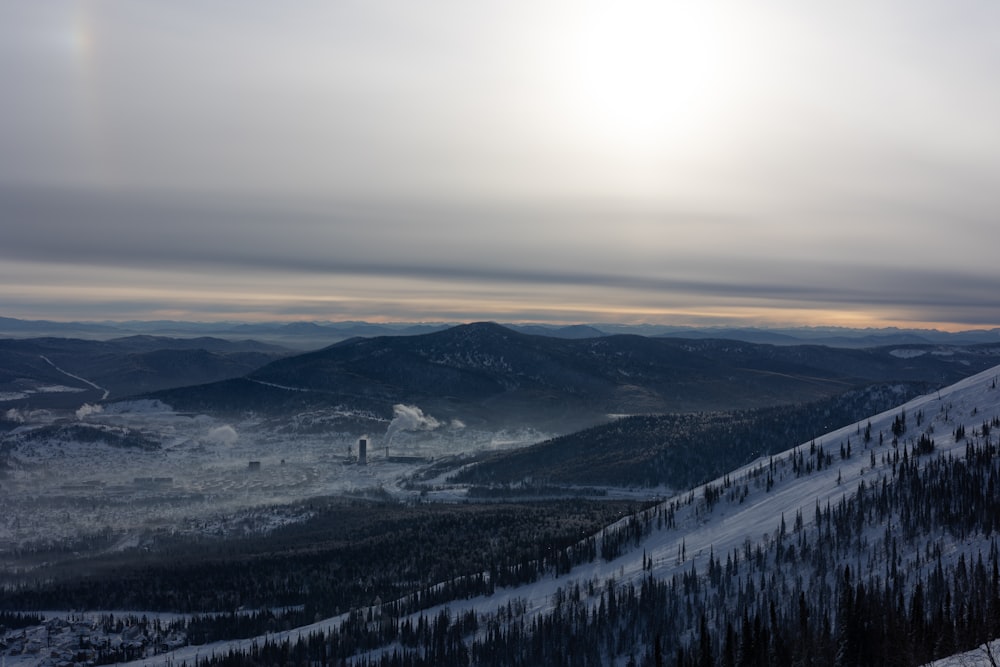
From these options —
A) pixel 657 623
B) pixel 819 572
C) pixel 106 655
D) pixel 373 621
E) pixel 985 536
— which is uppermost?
pixel 985 536

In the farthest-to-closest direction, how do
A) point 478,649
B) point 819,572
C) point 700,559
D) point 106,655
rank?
point 106,655 < point 700,559 < point 478,649 < point 819,572

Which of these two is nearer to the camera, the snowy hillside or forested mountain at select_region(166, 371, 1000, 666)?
forested mountain at select_region(166, 371, 1000, 666)

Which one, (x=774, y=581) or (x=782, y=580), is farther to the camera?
(x=782, y=580)

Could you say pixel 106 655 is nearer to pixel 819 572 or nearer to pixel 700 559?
pixel 700 559

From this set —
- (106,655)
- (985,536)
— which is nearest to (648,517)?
(985,536)

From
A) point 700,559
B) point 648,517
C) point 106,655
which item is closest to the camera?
point 700,559

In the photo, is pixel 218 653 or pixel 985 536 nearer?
pixel 985 536

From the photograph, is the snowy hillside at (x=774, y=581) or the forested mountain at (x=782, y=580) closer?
the forested mountain at (x=782, y=580)

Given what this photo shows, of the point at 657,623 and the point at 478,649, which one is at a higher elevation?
the point at 657,623
